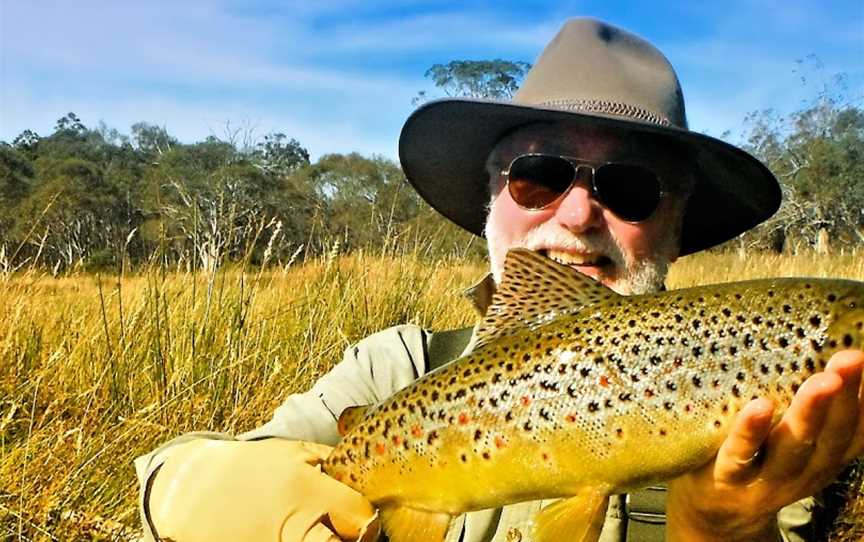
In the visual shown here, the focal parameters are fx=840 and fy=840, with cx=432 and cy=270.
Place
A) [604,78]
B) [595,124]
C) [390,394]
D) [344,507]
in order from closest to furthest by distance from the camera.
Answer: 1. [344,507]
2. [390,394]
3. [595,124]
4. [604,78]

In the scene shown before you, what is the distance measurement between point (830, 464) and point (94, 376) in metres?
3.67

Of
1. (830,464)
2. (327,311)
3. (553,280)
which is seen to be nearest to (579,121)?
(553,280)

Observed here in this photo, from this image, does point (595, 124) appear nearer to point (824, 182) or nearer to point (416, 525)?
point (416, 525)

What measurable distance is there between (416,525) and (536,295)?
2.01 ft

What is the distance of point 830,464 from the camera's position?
1971mm

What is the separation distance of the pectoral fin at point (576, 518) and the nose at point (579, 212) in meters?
1.18

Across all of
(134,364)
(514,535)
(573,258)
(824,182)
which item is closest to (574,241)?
(573,258)

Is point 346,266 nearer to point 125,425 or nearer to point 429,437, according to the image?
point 125,425

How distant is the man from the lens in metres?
1.95

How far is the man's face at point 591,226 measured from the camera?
2848 mm

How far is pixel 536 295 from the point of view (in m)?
2.03

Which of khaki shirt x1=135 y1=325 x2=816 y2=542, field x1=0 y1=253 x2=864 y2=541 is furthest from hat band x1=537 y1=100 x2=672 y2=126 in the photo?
field x1=0 y1=253 x2=864 y2=541

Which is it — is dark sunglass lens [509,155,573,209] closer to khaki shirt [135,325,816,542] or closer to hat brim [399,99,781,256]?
hat brim [399,99,781,256]

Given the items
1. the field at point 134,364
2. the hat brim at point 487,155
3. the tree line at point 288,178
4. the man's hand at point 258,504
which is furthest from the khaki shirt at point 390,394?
the tree line at point 288,178
